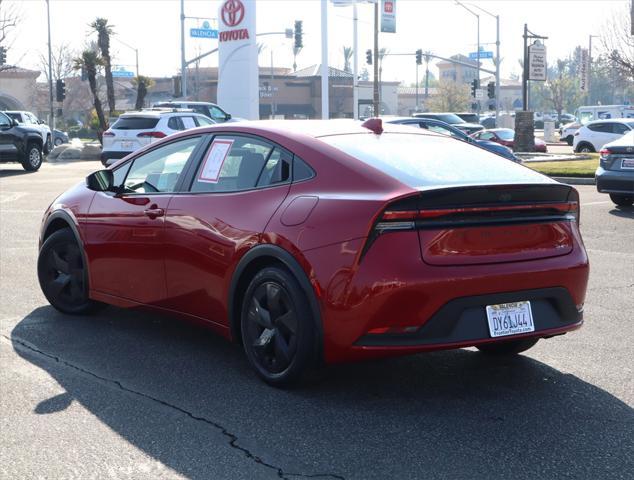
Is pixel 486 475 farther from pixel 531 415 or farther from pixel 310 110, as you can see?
pixel 310 110

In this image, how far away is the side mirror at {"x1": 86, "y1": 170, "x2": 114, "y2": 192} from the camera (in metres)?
6.71

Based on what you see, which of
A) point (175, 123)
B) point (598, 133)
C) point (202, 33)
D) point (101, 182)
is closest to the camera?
point (101, 182)

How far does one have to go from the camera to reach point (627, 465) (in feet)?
13.6

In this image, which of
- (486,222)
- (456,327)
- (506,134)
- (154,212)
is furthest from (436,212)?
(506,134)

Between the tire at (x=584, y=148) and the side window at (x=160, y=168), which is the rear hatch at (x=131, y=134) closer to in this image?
the tire at (x=584, y=148)

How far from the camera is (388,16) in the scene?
56.4 meters

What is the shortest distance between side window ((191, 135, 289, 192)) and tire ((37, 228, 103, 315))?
160 centimetres

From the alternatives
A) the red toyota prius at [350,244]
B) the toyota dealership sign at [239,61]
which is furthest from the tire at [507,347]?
the toyota dealership sign at [239,61]

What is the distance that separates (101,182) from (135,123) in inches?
789

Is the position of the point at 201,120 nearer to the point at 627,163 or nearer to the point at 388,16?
the point at 627,163

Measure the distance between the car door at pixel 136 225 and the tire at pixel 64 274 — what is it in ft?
1.00

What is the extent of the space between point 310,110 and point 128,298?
94.5m

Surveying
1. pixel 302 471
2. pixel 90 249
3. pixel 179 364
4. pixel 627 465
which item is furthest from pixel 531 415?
pixel 90 249

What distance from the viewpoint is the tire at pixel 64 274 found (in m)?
7.13
